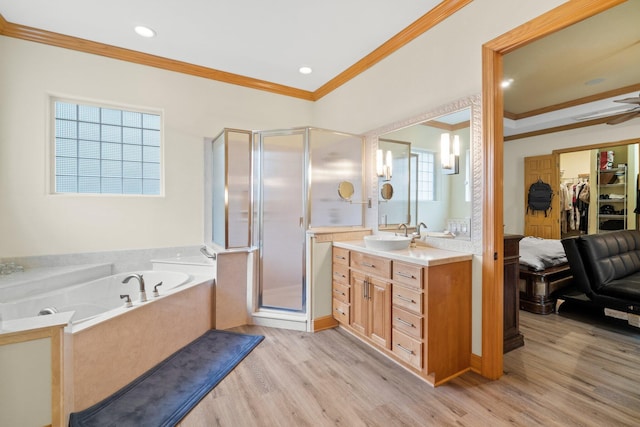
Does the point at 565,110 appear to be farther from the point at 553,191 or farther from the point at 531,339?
the point at 531,339

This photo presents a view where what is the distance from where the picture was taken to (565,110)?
14.4 feet

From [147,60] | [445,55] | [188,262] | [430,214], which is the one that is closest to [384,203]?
[430,214]

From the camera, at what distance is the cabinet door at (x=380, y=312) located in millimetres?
2131

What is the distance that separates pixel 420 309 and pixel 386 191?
144cm

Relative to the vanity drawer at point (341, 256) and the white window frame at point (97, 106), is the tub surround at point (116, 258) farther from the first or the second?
the vanity drawer at point (341, 256)

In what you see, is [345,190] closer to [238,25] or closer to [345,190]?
[345,190]

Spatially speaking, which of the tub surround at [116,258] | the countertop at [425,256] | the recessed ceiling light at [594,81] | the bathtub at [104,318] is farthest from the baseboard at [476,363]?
the recessed ceiling light at [594,81]

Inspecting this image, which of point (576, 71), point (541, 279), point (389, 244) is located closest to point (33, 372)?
point (389, 244)

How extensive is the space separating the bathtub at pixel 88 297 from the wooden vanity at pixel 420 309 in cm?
175

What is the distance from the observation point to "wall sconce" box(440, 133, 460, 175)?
2254 millimetres

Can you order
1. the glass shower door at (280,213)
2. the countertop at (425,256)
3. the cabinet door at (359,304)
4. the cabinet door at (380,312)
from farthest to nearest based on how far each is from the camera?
the glass shower door at (280,213) → the cabinet door at (359,304) → the cabinet door at (380,312) → the countertop at (425,256)

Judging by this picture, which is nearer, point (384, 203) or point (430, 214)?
point (430, 214)

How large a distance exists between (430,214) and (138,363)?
2.61m

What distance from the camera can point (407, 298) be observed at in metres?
1.96
